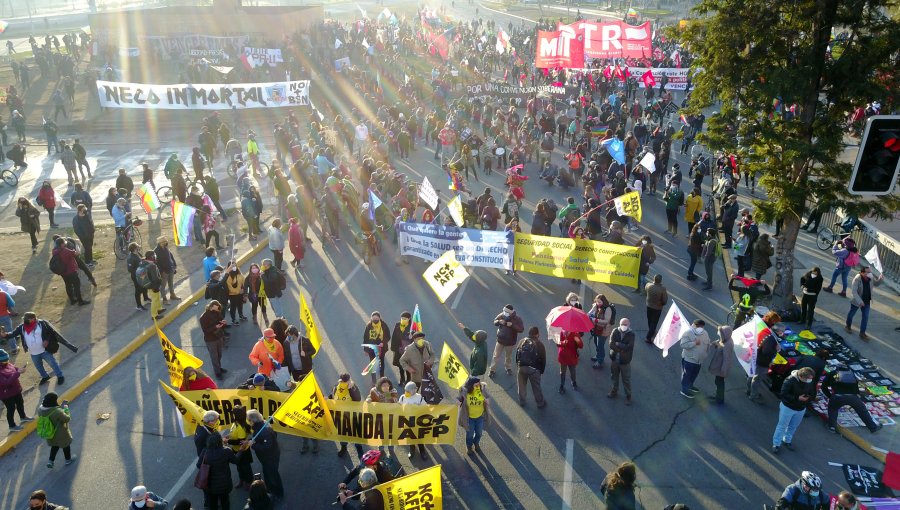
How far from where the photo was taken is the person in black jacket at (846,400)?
1036 cm

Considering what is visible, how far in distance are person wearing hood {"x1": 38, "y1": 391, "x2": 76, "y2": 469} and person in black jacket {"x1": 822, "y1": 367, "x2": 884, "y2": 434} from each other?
1181 centimetres

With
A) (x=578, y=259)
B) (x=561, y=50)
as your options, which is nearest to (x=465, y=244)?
(x=578, y=259)

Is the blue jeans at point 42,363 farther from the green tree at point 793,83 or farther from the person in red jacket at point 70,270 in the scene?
the green tree at point 793,83

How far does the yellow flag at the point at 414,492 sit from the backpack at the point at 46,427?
5.24 m

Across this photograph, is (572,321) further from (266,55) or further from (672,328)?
(266,55)

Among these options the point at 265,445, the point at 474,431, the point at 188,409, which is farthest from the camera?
the point at 474,431

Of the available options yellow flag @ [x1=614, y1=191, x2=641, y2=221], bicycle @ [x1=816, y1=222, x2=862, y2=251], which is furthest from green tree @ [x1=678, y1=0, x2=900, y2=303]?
bicycle @ [x1=816, y1=222, x2=862, y2=251]

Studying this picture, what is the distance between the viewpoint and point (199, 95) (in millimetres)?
30500

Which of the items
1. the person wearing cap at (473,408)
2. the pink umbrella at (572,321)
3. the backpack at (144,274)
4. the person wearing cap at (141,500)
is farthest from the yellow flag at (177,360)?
the pink umbrella at (572,321)

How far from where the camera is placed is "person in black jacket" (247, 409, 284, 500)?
867 cm

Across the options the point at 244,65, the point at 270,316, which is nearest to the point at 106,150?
the point at 244,65

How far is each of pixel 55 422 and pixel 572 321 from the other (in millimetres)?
8082

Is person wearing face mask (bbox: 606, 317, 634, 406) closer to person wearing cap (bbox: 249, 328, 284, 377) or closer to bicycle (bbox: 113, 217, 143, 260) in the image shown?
person wearing cap (bbox: 249, 328, 284, 377)

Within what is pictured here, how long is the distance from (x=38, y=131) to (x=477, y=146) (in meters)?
22.8
